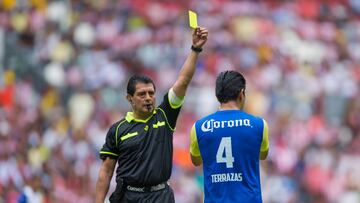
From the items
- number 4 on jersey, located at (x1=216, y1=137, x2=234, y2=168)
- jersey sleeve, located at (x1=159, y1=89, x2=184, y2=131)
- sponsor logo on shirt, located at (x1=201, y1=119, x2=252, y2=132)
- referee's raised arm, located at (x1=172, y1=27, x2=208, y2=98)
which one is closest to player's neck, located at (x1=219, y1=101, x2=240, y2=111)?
sponsor logo on shirt, located at (x1=201, y1=119, x2=252, y2=132)

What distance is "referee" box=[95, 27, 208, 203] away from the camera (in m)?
11.2

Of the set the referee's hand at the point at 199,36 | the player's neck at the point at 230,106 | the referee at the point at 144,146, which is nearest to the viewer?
the player's neck at the point at 230,106

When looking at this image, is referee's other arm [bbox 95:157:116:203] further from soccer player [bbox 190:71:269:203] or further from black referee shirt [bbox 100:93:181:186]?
soccer player [bbox 190:71:269:203]

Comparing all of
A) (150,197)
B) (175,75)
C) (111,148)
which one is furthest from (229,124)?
(175,75)

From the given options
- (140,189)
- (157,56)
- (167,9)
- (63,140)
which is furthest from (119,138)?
(167,9)

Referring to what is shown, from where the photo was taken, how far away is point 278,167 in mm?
21750

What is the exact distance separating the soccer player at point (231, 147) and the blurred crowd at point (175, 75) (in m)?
7.73

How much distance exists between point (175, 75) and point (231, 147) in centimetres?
1374

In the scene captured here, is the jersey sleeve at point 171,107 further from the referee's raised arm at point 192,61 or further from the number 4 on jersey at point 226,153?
the number 4 on jersey at point 226,153

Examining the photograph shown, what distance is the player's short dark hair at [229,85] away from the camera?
34.2 feet

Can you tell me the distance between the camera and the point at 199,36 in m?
11.1

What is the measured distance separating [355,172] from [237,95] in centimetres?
1213

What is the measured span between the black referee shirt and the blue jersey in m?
0.84

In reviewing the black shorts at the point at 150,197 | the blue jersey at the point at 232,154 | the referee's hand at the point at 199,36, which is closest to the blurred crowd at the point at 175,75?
the black shorts at the point at 150,197
